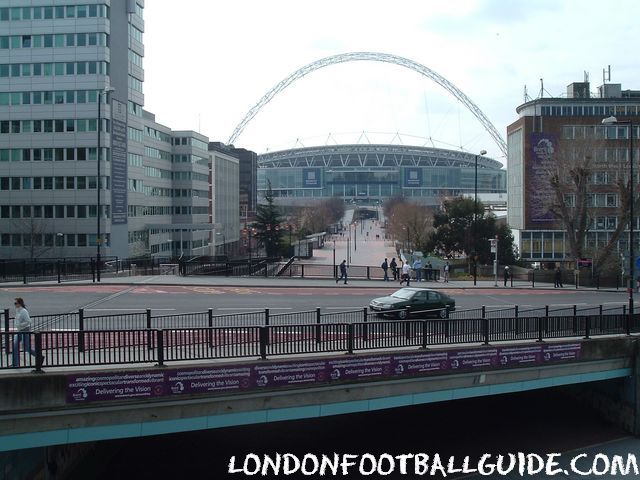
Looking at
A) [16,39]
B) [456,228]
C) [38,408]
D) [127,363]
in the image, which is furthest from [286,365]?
[16,39]

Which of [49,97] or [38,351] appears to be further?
[49,97]

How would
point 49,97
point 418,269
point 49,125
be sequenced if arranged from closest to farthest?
point 418,269 < point 49,97 < point 49,125

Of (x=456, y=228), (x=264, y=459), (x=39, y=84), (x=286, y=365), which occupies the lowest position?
(x=264, y=459)

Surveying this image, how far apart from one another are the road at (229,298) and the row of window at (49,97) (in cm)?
2842

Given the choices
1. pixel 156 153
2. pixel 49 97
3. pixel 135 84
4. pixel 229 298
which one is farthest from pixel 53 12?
pixel 229 298

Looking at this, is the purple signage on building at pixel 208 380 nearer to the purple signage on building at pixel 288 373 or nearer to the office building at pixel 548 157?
the purple signage on building at pixel 288 373

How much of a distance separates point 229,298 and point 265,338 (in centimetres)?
1548

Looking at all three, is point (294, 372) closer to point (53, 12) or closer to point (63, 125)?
point (63, 125)

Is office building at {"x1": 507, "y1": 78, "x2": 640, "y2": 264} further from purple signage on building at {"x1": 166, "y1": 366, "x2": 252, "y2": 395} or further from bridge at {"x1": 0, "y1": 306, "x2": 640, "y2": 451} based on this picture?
purple signage on building at {"x1": 166, "y1": 366, "x2": 252, "y2": 395}

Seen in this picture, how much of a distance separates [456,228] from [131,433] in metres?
50.4

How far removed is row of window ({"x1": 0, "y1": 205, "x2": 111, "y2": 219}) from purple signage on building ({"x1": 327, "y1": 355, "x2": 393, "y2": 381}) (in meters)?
46.3

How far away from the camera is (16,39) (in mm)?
58344

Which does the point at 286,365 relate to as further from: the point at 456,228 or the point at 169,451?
the point at 456,228

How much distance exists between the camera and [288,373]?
51.1 ft
